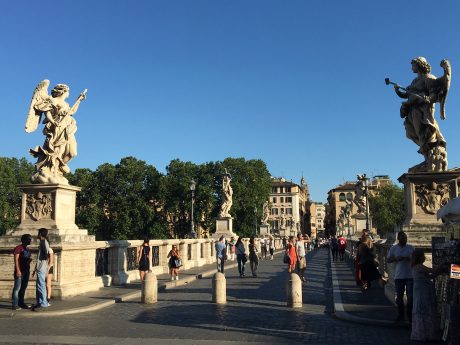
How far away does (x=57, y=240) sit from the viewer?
44.2 ft

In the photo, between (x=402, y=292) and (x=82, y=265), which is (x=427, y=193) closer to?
(x=402, y=292)

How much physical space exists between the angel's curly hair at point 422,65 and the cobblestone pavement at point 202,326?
6.22 m

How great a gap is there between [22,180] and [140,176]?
16220 mm

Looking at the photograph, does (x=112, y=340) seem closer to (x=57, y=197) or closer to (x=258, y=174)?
(x=57, y=197)

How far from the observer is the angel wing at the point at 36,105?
46.9ft

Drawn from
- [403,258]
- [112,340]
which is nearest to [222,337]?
[112,340]

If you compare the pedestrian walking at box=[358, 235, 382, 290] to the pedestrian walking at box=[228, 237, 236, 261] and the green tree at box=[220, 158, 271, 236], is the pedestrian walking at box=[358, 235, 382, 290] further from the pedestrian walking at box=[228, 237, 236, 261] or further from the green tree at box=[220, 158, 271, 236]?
the green tree at box=[220, 158, 271, 236]

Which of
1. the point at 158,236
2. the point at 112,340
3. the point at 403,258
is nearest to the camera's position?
the point at 112,340

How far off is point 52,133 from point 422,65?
10.3 meters

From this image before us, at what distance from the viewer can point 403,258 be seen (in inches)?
375

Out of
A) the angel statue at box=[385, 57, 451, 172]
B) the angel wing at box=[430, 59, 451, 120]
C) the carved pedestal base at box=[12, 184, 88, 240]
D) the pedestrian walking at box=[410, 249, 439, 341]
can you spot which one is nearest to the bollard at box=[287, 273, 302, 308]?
the angel statue at box=[385, 57, 451, 172]

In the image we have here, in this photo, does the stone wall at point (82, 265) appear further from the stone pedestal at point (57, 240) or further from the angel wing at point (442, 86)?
the angel wing at point (442, 86)

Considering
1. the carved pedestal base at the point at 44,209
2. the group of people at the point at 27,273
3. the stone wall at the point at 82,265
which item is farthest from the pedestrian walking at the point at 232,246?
the group of people at the point at 27,273

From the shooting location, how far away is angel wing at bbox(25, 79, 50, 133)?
562 inches
